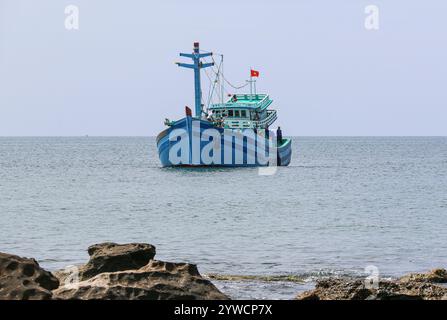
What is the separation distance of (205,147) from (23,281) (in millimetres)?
66624

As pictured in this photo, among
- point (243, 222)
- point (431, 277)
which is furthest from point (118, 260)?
point (243, 222)

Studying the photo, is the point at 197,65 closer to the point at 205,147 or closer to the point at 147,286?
the point at 205,147

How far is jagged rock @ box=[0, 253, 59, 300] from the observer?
13.4 meters

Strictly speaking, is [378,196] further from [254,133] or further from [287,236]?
[287,236]

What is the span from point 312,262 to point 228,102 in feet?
199

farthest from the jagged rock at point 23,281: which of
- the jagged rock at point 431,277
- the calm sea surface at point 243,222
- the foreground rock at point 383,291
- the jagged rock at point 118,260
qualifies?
the jagged rock at point 431,277

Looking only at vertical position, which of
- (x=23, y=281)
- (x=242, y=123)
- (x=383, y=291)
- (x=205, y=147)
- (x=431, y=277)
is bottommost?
(x=431, y=277)

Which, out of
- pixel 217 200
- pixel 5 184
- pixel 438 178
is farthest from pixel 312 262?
pixel 438 178

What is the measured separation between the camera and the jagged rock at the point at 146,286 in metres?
14.2

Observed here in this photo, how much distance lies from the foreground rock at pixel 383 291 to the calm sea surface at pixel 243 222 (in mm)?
1593

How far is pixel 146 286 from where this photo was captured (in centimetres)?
1446

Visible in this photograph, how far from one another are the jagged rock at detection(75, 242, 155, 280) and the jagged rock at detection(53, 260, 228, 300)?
2.07 m

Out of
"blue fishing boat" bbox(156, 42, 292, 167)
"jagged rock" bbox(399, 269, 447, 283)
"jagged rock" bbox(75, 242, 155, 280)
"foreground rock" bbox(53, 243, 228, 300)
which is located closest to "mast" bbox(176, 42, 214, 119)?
"blue fishing boat" bbox(156, 42, 292, 167)

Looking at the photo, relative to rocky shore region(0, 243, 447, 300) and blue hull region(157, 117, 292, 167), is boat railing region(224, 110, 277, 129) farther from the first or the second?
rocky shore region(0, 243, 447, 300)
